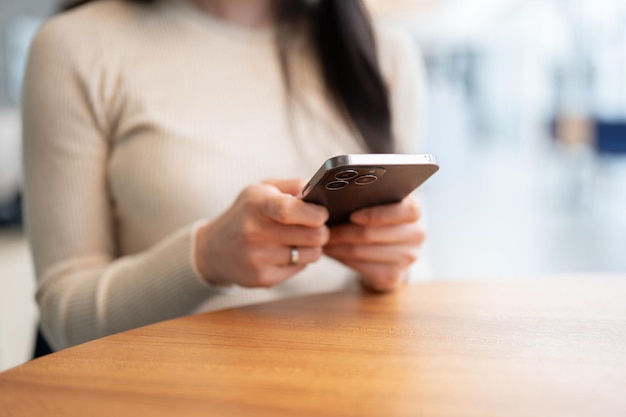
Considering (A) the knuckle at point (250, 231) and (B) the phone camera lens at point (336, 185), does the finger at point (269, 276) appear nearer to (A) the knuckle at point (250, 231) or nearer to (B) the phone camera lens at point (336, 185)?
(A) the knuckle at point (250, 231)

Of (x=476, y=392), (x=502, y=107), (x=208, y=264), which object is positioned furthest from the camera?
(x=502, y=107)

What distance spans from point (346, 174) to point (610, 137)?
4.47m

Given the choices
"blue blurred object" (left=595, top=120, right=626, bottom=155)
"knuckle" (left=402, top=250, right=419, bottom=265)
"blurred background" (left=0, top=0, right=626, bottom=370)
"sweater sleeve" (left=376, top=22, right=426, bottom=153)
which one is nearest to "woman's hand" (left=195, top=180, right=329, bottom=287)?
"knuckle" (left=402, top=250, right=419, bottom=265)

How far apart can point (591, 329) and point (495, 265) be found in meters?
2.89

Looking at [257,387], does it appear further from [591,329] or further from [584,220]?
[584,220]

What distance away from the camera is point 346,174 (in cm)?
50

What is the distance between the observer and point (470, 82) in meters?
13.8

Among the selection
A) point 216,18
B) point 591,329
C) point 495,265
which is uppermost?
point 216,18

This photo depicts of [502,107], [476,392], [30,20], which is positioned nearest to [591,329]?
[476,392]

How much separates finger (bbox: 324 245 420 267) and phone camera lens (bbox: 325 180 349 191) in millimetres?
162

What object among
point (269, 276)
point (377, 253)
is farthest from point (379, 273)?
point (269, 276)

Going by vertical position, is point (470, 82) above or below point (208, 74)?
below

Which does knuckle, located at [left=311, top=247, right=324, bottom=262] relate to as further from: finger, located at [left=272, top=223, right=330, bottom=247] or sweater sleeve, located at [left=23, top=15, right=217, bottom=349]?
sweater sleeve, located at [left=23, top=15, right=217, bottom=349]

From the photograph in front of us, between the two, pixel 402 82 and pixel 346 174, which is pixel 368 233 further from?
pixel 402 82
